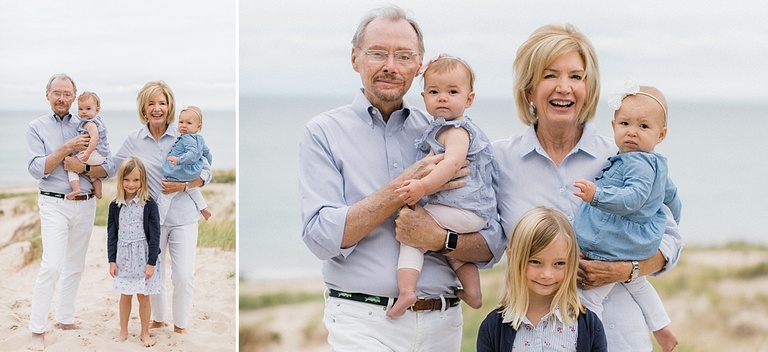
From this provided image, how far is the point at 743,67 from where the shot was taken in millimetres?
8117

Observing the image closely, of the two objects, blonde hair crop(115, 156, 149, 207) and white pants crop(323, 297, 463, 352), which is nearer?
white pants crop(323, 297, 463, 352)

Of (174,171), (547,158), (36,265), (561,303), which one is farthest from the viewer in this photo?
(36,265)

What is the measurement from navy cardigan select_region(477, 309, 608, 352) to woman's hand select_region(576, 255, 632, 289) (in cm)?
10

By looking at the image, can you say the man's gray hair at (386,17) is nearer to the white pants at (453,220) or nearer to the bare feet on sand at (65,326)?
the white pants at (453,220)

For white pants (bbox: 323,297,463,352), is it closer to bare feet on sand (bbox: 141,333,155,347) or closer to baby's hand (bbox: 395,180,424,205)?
baby's hand (bbox: 395,180,424,205)

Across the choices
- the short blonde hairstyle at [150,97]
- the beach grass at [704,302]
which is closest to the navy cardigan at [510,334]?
the short blonde hairstyle at [150,97]

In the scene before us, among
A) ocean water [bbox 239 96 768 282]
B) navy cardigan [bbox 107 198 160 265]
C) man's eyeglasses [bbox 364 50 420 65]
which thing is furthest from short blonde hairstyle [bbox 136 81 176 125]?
man's eyeglasses [bbox 364 50 420 65]

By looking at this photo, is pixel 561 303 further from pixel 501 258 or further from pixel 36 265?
pixel 36 265

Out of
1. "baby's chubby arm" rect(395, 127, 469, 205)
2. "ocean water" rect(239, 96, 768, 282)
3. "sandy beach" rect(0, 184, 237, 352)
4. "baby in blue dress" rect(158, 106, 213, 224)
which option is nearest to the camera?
"baby's chubby arm" rect(395, 127, 469, 205)

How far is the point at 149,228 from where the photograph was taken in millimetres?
5254

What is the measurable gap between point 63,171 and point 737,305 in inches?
238

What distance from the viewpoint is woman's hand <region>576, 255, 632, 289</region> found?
2664mm

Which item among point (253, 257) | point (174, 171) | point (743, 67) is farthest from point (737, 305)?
point (174, 171)

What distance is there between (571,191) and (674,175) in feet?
19.4
